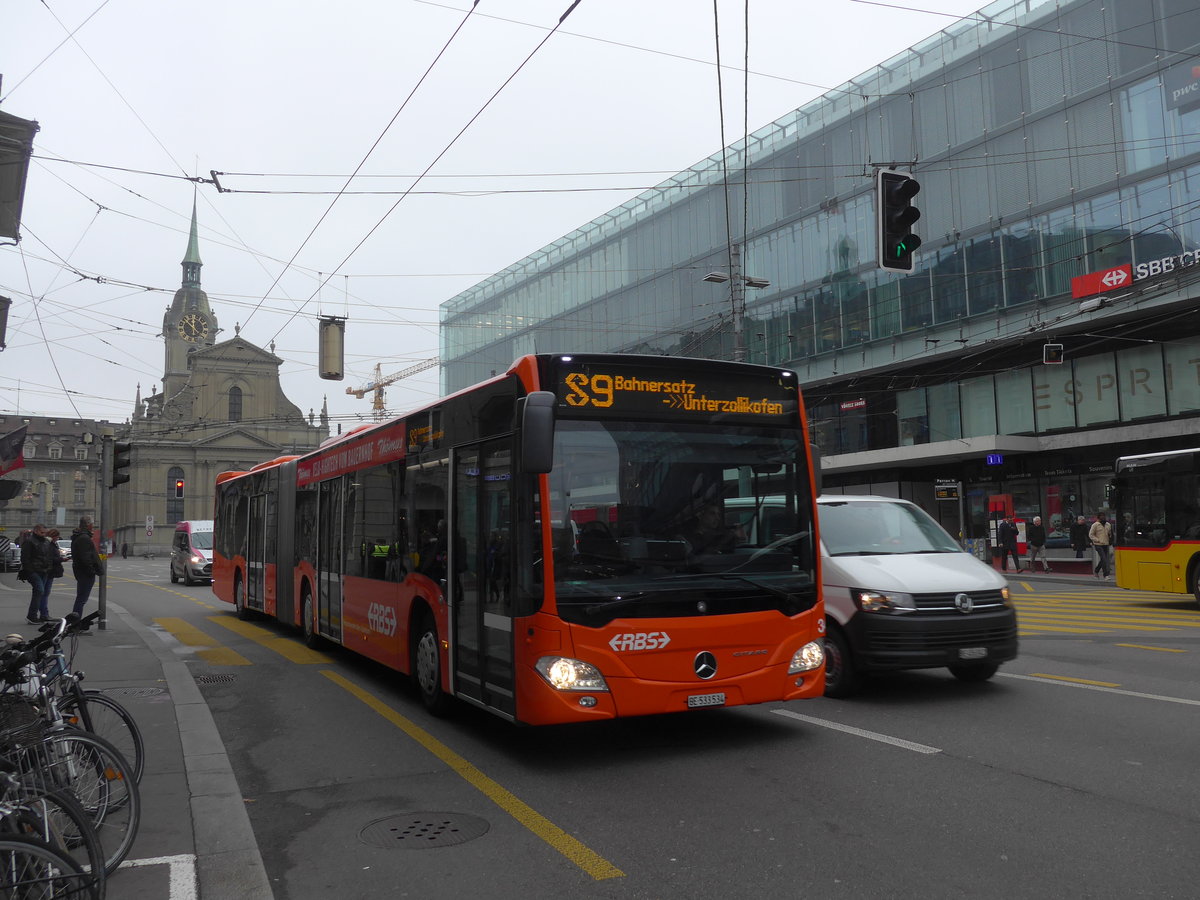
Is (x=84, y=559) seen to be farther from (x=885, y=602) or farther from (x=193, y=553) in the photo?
(x=193, y=553)

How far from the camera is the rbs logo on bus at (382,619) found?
9.25m

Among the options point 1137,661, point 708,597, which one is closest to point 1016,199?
point 1137,661

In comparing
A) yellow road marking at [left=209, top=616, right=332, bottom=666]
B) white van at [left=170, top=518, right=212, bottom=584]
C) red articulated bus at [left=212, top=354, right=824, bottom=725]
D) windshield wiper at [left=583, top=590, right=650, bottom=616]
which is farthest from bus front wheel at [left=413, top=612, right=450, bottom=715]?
white van at [left=170, top=518, right=212, bottom=584]

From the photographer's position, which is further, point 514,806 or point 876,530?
point 876,530

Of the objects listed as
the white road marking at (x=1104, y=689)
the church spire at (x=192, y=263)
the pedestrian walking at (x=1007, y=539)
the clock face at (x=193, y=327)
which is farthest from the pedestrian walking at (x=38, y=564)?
the church spire at (x=192, y=263)

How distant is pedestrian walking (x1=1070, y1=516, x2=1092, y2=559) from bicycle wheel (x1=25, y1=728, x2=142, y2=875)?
101ft

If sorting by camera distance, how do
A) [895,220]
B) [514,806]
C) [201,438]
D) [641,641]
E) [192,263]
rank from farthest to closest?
1. [192,263]
2. [201,438]
3. [895,220]
4. [641,641]
5. [514,806]

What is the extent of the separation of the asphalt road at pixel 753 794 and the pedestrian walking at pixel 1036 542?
70.3 ft

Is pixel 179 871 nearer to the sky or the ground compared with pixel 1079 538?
nearer to the ground

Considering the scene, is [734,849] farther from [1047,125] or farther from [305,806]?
[1047,125]

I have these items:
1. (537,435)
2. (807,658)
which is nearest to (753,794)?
(807,658)

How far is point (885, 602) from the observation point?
8234mm

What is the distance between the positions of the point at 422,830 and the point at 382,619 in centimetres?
462

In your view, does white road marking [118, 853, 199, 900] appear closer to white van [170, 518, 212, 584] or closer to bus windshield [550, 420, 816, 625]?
bus windshield [550, 420, 816, 625]
